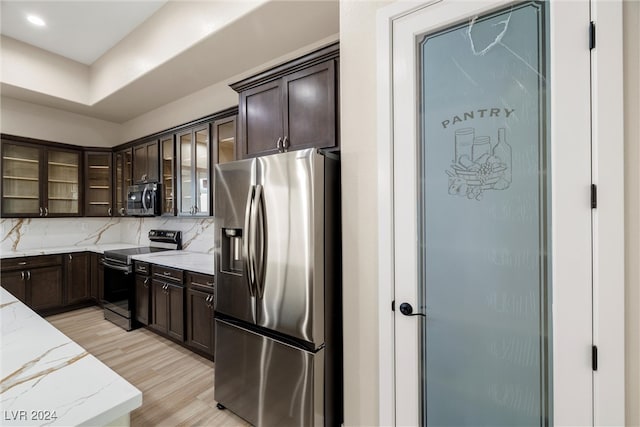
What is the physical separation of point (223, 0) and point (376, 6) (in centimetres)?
152

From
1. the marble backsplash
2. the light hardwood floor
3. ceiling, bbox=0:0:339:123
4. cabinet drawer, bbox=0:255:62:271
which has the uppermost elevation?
ceiling, bbox=0:0:339:123

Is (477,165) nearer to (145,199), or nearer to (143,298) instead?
(143,298)

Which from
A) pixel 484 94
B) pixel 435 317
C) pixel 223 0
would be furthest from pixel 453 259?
pixel 223 0

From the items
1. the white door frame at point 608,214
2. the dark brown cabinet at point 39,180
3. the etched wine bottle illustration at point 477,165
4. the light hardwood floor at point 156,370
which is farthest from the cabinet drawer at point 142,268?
the white door frame at point 608,214

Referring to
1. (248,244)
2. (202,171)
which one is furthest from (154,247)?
(248,244)

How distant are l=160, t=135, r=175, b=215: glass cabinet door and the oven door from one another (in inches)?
34.0

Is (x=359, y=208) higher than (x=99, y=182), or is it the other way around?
(x=99, y=182)

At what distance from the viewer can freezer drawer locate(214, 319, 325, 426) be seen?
5.46 feet

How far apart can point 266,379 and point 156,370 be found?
147cm

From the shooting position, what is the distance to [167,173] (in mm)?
3748

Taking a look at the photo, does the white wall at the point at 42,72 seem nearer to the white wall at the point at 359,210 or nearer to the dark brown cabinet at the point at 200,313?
the dark brown cabinet at the point at 200,313

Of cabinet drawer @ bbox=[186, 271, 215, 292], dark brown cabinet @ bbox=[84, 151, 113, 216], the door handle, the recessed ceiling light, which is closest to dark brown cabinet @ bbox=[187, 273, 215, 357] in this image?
cabinet drawer @ bbox=[186, 271, 215, 292]

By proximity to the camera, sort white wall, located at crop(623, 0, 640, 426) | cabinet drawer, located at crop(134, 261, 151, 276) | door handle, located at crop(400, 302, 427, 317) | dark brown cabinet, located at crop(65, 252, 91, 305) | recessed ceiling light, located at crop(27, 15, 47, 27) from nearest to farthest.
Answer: white wall, located at crop(623, 0, 640, 426) → door handle, located at crop(400, 302, 427, 317) → recessed ceiling light, located at crop(27, 15, 47, 27) → cabinet drawer, located at crop(134, 261, 151, 276) → dark brown cabinet, located at crop(65, 252, 91, 305)

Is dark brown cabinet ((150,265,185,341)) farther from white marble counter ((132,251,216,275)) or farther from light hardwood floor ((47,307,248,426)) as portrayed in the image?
light hardwood floor ((47,307,248,426))
